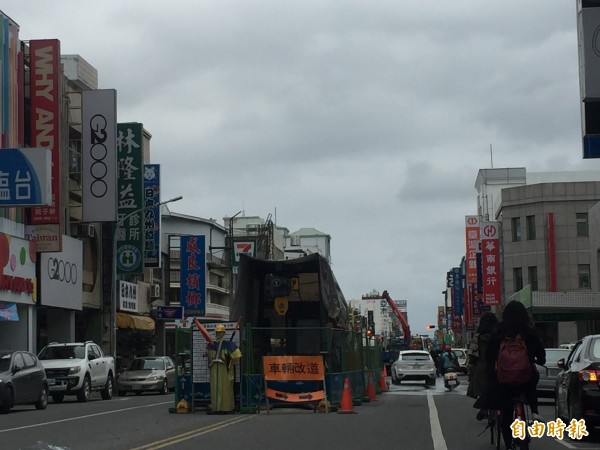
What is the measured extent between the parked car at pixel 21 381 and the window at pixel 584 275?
49.5 meters

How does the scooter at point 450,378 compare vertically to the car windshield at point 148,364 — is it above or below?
below

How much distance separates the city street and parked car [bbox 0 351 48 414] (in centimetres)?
49

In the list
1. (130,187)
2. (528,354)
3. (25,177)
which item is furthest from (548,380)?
(130,187)

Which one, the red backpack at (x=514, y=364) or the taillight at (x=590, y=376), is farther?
the taillight at (x=590, y=376)

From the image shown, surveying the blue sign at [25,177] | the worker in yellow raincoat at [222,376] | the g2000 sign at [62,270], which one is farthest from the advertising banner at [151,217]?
the worker in yellow raincoat at [222,376]

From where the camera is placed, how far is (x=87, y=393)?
31141 mm

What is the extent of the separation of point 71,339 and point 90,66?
13700 millimetres

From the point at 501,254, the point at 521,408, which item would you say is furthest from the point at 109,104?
the point at 501,254

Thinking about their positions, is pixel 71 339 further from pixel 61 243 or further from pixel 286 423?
pixel 286 423

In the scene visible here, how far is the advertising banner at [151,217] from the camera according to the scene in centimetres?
4775

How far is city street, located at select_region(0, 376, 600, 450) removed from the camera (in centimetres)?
1448

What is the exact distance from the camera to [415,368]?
40594 millimetres

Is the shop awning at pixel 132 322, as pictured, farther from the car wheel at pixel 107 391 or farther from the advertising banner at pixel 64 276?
the car wheel at pixel 107 391

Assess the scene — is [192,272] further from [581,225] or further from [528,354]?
[528,354]
